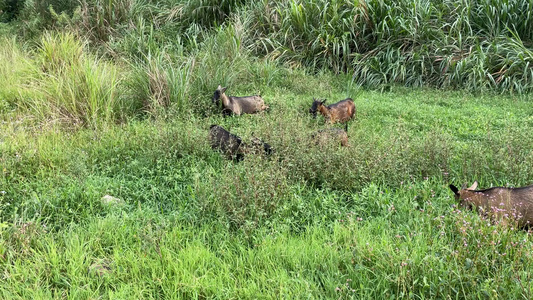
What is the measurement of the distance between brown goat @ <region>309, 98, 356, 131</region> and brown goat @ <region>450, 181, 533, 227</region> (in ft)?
9.02

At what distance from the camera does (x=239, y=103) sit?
6086 mm

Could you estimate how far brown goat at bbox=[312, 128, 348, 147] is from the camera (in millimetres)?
4070

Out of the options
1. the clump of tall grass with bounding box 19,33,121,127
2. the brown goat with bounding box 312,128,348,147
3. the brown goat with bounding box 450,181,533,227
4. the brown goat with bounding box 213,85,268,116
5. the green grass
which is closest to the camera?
the green grass

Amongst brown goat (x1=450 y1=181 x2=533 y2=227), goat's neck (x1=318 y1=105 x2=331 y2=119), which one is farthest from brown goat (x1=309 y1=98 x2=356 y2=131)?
brown goat (x1=450 y1=181 x2=533 y2=227)

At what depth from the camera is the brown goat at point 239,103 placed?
5.85m

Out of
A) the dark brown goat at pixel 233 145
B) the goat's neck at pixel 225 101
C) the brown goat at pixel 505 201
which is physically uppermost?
the brown goat at pixel 505 201

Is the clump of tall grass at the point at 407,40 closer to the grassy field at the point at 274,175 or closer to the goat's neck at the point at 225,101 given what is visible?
the grassy field at the point at 274,175

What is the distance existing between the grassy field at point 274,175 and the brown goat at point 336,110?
0.15 metres

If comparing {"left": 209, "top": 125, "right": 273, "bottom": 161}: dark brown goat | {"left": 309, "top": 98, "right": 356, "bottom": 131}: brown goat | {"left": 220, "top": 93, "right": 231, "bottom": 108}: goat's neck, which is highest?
{"left": 209, "top": 125, "right": 273, "bottom": 161}: dark brown goat

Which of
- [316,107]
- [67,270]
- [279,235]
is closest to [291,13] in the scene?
[316,107]

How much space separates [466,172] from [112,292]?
3294 mm

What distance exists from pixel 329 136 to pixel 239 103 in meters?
2.27

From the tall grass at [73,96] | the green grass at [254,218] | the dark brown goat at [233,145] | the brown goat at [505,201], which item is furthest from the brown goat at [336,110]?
the tall grass at [73,96]

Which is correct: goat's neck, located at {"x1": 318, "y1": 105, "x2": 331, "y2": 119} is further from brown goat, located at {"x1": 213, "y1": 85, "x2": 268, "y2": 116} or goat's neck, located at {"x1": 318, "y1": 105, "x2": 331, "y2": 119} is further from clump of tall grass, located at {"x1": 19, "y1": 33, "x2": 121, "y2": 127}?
clump of tall grass, located at {"x1": 19, "y1": 33, "x2": 121, "y2": 127}
